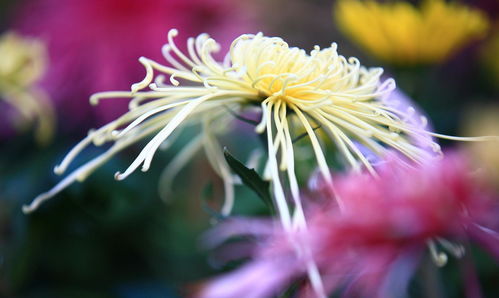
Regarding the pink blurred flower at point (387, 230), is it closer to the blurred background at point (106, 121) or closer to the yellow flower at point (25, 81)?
the blurred background at point (106, 121)

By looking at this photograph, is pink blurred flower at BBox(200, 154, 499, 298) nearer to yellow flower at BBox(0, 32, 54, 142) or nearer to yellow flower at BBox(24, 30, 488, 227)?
yellow flower at BBox(24, 30, 488, 227)

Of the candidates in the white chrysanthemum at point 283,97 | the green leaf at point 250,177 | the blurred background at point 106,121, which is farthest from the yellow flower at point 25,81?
the green leaf at point 250,177

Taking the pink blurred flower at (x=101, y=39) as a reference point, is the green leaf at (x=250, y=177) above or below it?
below

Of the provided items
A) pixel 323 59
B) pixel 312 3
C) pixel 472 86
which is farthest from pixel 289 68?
pixel 312 3

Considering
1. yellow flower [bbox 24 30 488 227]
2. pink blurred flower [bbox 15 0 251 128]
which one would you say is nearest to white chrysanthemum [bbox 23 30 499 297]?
yellow flower [bbox 24 30 488 227]

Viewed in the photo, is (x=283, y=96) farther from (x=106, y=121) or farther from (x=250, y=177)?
(x=106, y=121)

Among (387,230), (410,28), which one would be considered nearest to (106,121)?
(410,28)
